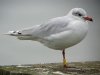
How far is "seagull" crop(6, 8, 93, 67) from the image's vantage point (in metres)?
6.59

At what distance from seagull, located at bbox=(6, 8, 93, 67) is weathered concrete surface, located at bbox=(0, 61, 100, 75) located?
18 cm

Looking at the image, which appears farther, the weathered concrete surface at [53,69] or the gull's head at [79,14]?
the gull's head at [79,14]

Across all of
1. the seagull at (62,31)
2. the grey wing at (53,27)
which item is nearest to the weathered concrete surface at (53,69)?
the seagull at (62,31)

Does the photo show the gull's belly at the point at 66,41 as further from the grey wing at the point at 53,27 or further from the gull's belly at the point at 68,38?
the grey wing at the point at 53,27

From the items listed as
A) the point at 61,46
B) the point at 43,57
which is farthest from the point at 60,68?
the point at 43,57

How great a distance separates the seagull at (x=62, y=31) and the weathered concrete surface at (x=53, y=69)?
177 millimetres

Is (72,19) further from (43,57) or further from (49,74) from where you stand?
(43,57)

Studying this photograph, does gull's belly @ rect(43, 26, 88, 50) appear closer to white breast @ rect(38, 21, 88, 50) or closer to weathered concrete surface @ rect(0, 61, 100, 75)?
white breast @ rect(38, 21, 88, 50)

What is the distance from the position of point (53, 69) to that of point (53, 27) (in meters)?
0.47

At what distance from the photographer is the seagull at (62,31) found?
6586 mm

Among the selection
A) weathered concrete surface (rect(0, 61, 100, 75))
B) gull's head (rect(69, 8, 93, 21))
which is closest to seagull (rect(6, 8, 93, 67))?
gull's head (rect(69, 8, 93, 21))

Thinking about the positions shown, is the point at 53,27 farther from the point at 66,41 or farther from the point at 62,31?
the point at 66,41

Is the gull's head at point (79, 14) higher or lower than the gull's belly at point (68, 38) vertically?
higher

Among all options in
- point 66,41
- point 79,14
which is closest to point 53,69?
point 66,41
